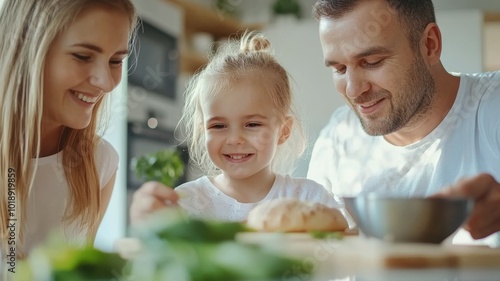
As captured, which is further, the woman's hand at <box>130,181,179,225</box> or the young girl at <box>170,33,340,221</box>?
the young girl at <box>170,33,340,221</box>

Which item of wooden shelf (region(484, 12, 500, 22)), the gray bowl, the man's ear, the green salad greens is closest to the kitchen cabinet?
wooden shelf (region(484, 12, 500, 22))

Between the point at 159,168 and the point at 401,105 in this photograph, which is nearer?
the point at 401,105

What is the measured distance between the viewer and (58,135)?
3.32 feet

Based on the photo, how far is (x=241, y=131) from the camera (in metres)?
1.20

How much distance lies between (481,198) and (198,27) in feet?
10.2

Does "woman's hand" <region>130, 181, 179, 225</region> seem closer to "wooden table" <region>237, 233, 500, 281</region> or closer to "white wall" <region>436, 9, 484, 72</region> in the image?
"wooden table" <region>237, 233, 500, 281</region>

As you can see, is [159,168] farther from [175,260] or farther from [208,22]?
[175,260]

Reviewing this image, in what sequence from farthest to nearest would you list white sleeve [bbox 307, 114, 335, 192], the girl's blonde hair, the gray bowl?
white sleeve [bbox 307, 114, 335, 192]
the girl's blonde hair
the gray bowl

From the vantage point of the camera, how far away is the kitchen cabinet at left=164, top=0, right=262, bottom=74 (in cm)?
337

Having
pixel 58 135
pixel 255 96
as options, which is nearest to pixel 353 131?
pixel 255 96

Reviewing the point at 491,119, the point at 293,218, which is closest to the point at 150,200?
the point at 293,218

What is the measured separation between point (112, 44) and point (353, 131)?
2.71 feet

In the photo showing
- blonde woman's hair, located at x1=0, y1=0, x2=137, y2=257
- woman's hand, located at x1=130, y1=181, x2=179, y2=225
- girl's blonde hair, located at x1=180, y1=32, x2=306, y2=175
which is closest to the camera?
woman's hand, located at x1=130, y1=181, x2=179, y2=225

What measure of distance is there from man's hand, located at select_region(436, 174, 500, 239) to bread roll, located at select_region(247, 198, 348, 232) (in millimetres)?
148
